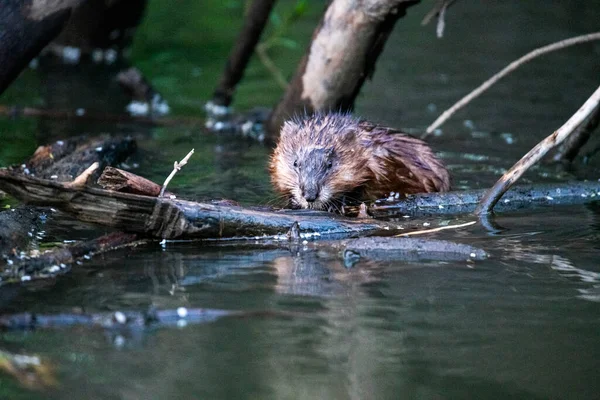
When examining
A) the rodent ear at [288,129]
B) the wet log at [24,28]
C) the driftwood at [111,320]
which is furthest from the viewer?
the rodent ear at [288,129]

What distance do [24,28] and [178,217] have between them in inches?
67.2

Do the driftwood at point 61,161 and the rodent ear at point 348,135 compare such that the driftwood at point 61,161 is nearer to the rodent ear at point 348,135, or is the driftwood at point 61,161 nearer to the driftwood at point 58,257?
the driftwood at point 58,257

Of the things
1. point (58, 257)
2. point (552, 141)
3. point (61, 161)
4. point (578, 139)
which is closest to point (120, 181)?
point (58, 257)

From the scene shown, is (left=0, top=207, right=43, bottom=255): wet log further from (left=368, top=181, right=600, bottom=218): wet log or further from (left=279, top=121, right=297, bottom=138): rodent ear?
(left=368, top=181, right=600, bottom=218): wet log

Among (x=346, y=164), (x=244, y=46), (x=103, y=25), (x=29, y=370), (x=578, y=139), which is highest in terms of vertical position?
(x=103, y=25)

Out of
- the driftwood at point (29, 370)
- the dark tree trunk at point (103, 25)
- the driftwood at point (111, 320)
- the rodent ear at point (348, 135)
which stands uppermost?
the dark tree trunk at point (103, 25)

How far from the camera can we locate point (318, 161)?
575 centimetres

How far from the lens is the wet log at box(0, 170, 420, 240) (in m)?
4.23

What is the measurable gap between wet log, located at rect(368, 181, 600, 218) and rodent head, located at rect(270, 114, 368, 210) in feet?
0.85

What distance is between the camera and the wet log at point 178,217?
423cm

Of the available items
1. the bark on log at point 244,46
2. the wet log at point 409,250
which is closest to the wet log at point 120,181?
the wet log at point 409,250

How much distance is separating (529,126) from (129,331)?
619cm

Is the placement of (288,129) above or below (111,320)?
above

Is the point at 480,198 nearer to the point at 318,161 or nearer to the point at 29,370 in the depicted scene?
the point at 318,161
